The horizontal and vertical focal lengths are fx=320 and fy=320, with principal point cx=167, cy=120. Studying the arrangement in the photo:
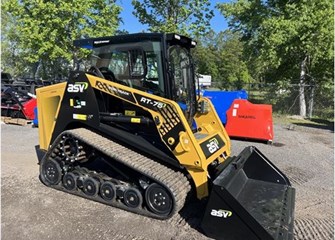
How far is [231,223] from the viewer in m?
3.54

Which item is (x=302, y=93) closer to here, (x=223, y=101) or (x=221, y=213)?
(x=223, y=101)

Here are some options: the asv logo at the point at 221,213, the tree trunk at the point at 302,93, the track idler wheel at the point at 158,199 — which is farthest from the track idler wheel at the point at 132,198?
the tree trunk at the point at 302,93

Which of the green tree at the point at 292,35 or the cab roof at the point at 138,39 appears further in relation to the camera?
the green tree at the point at 292,35

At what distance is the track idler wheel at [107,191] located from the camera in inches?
178

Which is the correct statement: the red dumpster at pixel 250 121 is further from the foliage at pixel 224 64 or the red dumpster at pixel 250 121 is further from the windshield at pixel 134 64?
the foliage at pixel 224 64

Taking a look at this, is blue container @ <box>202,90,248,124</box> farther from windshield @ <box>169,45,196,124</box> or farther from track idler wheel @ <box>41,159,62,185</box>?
track idler wheel @ <box>41,159,62,185</box>

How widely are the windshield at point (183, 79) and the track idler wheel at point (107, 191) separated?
1555mm

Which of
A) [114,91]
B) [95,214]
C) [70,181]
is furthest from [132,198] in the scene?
[114,91]

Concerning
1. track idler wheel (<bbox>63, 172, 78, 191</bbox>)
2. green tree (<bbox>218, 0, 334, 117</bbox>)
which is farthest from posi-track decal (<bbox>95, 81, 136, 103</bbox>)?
green tree (<bbox>218, 0, 334, 117</bbox>)

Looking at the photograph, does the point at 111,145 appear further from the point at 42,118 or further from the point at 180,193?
the point at 42,118

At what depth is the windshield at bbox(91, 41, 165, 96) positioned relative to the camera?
459 centimetres

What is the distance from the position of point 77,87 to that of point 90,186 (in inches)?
60.4

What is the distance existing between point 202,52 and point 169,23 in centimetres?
2966

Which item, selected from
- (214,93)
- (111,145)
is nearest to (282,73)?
(214,93)
